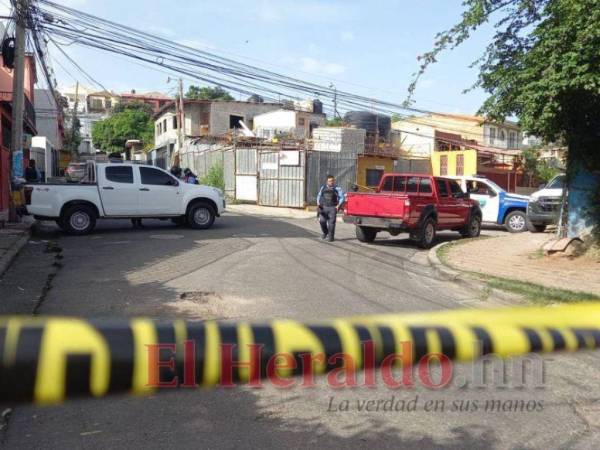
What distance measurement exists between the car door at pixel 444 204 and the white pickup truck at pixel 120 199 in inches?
226

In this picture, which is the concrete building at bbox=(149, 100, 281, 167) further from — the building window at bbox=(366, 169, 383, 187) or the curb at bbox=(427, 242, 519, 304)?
the curb at bbox=(427, 242, 519, 304)

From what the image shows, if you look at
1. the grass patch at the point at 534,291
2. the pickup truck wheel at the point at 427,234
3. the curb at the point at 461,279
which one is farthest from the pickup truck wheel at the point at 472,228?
the grass patch at the point at 534,291

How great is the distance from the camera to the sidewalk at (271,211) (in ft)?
69.9

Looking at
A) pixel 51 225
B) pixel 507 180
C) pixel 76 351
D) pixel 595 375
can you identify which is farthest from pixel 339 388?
pixel 507 180

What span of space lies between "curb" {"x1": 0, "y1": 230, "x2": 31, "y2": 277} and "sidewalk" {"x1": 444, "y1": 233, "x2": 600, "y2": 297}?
743cm

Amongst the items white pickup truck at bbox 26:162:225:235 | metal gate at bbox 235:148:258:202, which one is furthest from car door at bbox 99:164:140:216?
metal gate at bbox 235:148:258:202

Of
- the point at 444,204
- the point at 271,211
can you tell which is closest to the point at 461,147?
the point at 271,211

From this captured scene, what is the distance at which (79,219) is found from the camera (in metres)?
13.5

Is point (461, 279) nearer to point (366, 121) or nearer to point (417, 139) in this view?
point (366, 121)

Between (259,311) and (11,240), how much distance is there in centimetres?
707

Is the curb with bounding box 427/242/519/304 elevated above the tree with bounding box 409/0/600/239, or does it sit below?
below

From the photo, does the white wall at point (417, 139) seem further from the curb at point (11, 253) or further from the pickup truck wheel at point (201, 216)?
the curb at point (11, 253)

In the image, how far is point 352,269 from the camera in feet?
32.2

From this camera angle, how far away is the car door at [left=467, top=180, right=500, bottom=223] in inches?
709
